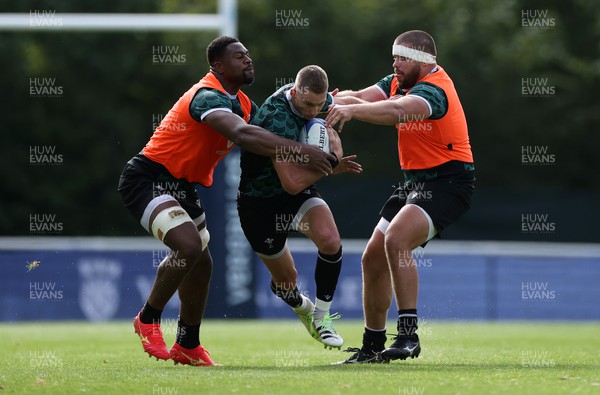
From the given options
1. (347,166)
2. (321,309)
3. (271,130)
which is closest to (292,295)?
(321,309)

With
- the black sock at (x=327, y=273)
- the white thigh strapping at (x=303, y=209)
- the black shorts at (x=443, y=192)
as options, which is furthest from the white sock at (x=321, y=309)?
the black shorts at (x=443, y=192)

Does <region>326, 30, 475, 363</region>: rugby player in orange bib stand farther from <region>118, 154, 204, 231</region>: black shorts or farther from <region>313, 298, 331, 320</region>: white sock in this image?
<region>118, 154, 204, 231</region>: black shorts

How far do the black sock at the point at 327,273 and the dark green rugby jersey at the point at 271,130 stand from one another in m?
0.60

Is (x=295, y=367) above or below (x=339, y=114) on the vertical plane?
below

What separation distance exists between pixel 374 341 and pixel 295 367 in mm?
739

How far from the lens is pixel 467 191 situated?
8.84 metres

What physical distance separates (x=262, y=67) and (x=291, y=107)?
2178 centimetres

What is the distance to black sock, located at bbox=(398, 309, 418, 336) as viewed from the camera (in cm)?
848

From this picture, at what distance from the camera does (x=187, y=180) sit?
353 inches

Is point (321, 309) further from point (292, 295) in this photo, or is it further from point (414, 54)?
point (414, 54)

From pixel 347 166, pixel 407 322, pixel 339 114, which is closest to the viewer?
pixel 339 114

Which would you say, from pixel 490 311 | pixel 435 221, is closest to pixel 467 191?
pixel 435 221

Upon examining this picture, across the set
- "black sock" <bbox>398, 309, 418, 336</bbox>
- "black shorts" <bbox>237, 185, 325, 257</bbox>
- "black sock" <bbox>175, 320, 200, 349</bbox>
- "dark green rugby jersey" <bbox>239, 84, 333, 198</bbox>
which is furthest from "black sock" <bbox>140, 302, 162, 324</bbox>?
"black sock" <bbox>398, 309, 418, 336</bbox>

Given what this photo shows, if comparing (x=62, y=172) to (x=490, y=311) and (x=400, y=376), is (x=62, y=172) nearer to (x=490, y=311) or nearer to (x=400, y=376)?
(x=490, y=311)
